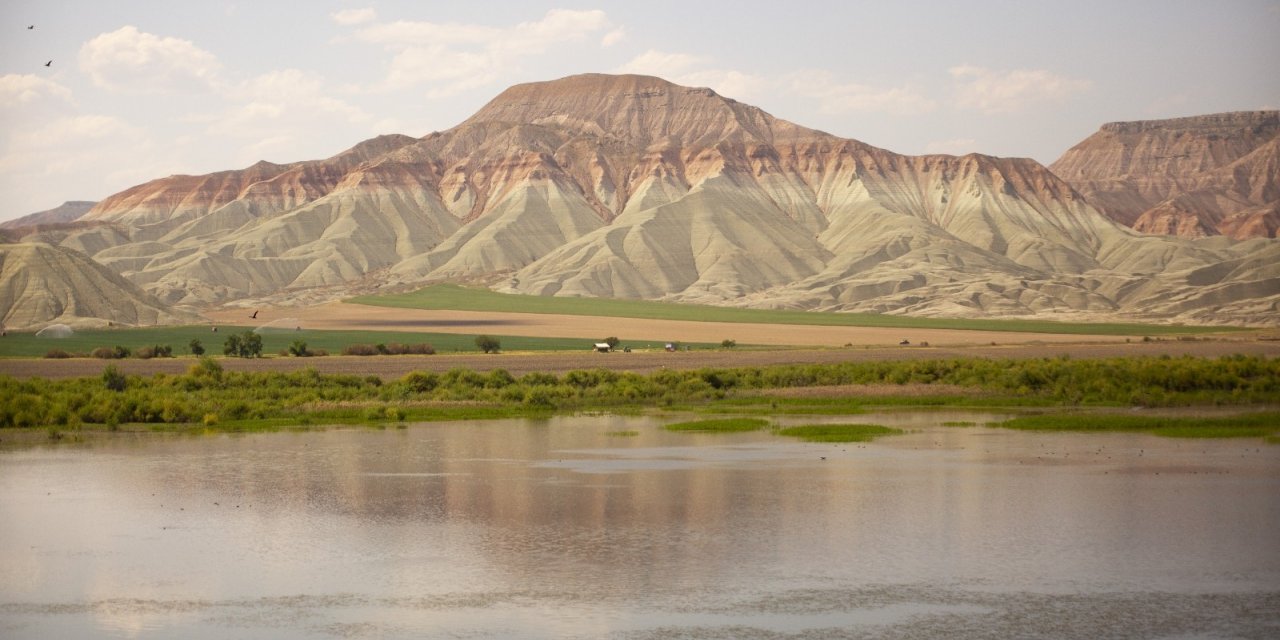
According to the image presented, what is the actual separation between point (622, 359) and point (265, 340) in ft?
115

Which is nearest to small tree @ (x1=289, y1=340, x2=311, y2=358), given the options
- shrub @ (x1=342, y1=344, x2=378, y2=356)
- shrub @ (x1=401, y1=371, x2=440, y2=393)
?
shrub @ (x1=342, y1=344, x2=378, y2=356)

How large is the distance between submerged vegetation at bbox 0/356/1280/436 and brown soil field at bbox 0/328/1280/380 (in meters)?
8.24

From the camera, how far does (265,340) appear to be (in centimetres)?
10312

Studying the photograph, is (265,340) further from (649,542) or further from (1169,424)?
(649,542)

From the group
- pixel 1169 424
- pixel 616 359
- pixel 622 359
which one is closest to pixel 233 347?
pixel 616 359

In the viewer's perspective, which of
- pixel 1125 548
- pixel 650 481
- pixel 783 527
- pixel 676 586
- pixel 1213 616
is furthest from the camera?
pixel 650 481

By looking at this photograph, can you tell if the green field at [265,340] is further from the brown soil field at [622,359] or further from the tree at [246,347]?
the brown soil field at [622,359]

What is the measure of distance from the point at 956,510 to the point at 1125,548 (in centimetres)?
441

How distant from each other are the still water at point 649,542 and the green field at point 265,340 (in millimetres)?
56614

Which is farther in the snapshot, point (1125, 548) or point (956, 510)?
point (956, 510)

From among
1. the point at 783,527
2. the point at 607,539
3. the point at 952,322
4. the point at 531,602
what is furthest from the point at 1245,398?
the point at 952,322

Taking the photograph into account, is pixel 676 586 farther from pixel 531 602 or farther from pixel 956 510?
pixel 956 510

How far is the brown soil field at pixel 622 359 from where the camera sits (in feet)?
236

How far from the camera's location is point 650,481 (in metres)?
31.9
